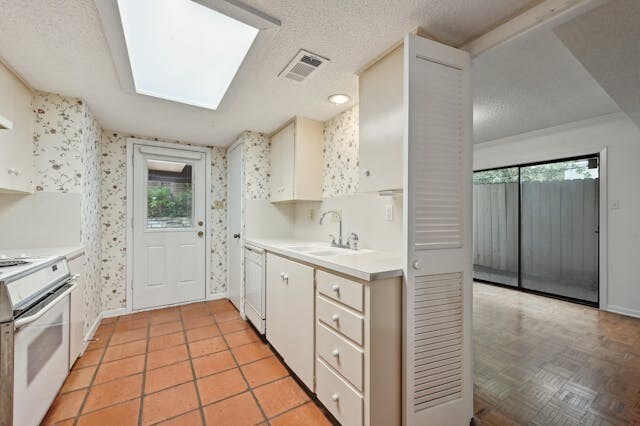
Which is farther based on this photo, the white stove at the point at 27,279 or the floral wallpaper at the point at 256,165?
the floral wallpaper at the point at 256,165

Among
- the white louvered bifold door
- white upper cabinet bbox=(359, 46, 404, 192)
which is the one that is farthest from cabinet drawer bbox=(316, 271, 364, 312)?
white upper cabinet bbox=(359, 46, 404, 192)

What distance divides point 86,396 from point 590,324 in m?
4.58

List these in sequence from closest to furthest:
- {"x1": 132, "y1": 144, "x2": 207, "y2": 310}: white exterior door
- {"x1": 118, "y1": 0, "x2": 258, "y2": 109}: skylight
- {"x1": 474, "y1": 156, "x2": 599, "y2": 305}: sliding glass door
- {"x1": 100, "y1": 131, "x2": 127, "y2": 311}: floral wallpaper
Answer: {"x1": 118, "y1": 0, "x2": 258, "y2": 109}: skylight
{"x1": 100, "y1": 131, "x2": 127, "y2": 311}: floral wallpaper
{"x1": 132, "y1": 144, "x2": 207, "y2": 310}: white exterior door
{"x1": 474, "y1": 156, "x2": 599, "y2": 305}: sliding glass door

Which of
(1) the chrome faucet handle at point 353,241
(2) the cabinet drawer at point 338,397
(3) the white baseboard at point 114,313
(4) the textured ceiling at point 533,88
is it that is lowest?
(3) the white baseboard at point 114,313

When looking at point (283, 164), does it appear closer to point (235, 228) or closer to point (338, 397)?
point (235, 228)

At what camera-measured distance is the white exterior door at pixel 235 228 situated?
10.9ft

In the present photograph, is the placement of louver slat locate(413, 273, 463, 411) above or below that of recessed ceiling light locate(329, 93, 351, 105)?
below

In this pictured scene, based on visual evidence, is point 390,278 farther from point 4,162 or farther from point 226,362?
point 4,162

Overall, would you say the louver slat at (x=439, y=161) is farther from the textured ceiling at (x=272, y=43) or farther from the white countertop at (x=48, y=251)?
the white countertop at (x=48, y=251)

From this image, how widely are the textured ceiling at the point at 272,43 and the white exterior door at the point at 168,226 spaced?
3.33ft

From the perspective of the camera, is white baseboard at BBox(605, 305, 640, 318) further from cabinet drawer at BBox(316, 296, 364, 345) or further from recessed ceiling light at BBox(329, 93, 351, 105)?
recessed ceiling light at BBox(329, 93, 351, 105)

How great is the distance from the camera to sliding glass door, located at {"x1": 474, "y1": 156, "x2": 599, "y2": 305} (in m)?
3.58

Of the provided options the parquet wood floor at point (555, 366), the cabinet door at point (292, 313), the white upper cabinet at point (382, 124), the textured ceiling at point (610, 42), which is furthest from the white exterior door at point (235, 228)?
the textured ceiling at point (610, 42)

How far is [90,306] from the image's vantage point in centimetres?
263
